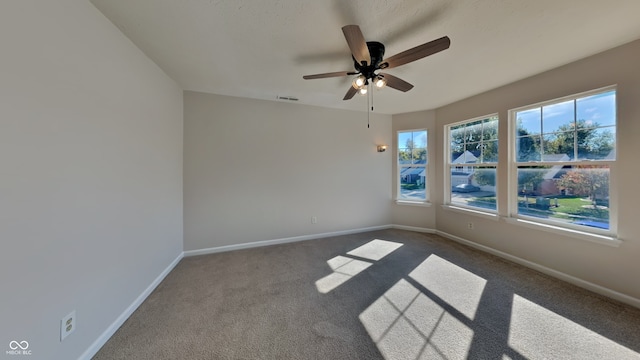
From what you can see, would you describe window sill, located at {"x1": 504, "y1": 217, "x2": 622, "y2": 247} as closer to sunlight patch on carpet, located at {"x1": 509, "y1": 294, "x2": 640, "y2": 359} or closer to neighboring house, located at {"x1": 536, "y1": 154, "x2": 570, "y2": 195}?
neighboring house, located at {"x1": 536, "y1": 154, "x2": 570, "y2": 195}

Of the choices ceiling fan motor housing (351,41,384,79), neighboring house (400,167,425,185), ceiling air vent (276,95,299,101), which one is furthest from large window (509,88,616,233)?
ceiling air vent (276,95,299,101)

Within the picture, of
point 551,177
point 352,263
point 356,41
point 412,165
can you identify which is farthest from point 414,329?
point 412,165

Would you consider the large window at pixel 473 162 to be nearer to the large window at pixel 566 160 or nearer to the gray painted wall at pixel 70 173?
the large window at pixel 566 160

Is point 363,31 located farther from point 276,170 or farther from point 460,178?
point 460,178

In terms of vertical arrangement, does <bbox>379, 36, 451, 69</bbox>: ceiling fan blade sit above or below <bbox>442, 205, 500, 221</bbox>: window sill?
above

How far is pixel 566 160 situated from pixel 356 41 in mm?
3041

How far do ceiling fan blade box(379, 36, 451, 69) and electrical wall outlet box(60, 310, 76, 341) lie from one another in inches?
120

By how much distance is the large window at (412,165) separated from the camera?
4.38 metres

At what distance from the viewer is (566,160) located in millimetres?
2523

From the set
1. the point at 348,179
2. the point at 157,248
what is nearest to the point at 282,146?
the point at 348,179

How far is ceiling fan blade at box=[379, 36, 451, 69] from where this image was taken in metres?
1.55

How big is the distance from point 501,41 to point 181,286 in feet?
14.1

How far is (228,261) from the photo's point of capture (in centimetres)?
302

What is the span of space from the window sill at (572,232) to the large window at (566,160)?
85 mm
